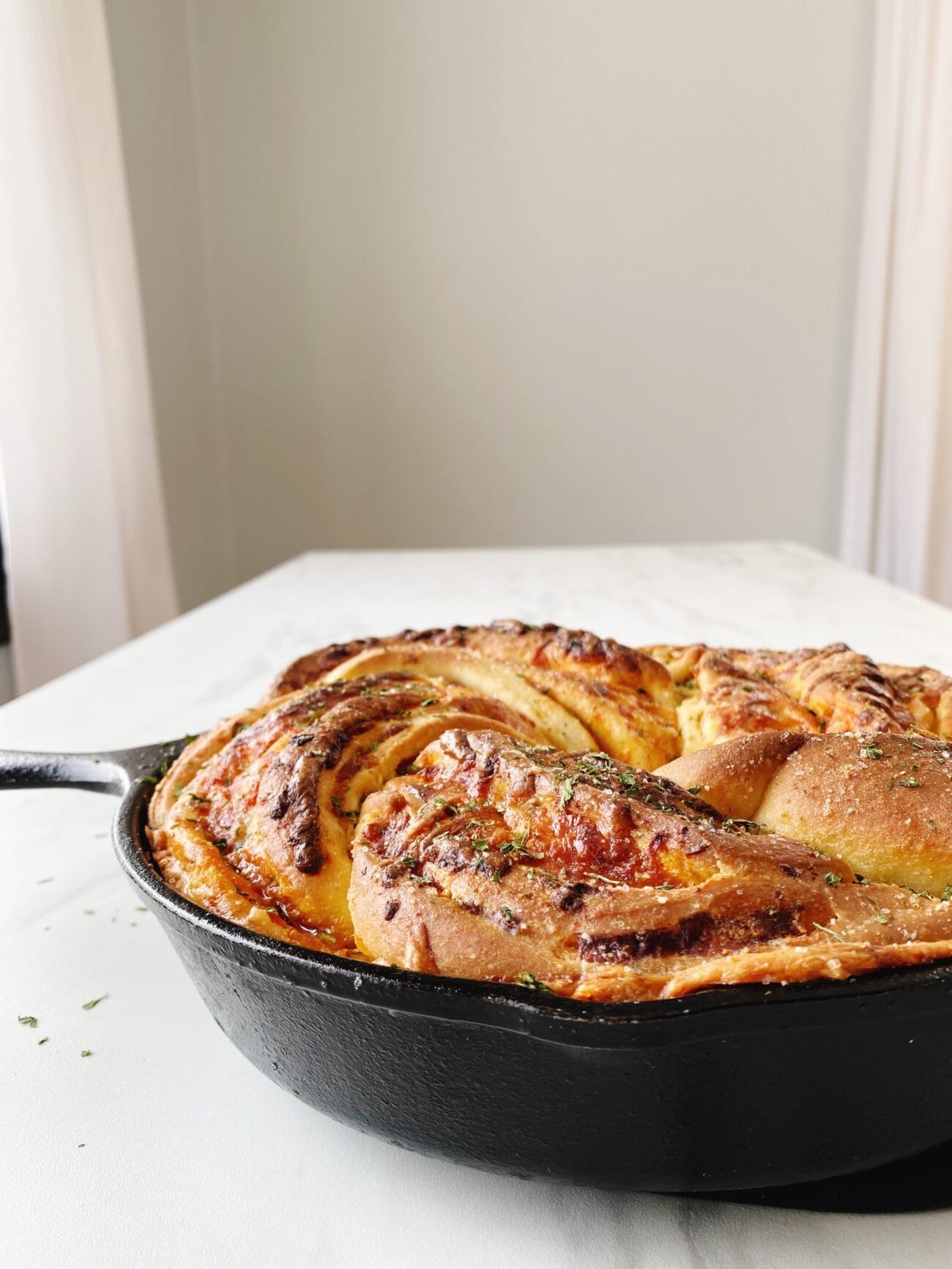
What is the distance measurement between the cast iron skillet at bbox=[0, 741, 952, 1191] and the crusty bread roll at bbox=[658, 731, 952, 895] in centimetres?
12

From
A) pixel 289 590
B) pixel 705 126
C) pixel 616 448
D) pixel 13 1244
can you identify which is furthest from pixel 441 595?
pixel 705 126

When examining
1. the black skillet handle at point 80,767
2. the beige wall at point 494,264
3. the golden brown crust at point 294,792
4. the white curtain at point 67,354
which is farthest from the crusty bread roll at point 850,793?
the beige wall at point 494,264

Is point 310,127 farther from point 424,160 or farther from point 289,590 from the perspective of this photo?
point 289,590

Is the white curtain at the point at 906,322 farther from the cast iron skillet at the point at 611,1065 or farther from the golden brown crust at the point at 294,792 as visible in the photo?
the cast iron skillet at the point at 611,1065

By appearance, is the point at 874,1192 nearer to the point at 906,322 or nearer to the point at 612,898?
the point at 612,898

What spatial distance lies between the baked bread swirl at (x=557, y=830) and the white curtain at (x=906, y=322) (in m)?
3.55

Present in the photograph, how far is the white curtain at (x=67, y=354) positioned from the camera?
315 cm

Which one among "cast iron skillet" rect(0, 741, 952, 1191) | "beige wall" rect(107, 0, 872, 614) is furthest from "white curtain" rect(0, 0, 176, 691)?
"cast iron skillet" rect(0, 741, 952, 1191)

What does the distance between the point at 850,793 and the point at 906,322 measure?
3.94 m

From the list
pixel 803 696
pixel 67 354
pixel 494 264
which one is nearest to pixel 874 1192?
pixel 803 696

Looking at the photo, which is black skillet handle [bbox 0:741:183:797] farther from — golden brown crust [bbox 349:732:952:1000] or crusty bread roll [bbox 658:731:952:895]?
crusty bread roll [bbox 658:731:952:895]

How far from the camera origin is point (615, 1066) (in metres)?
0.56

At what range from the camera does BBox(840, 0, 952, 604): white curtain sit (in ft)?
12.9

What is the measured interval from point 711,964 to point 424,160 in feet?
14.5
